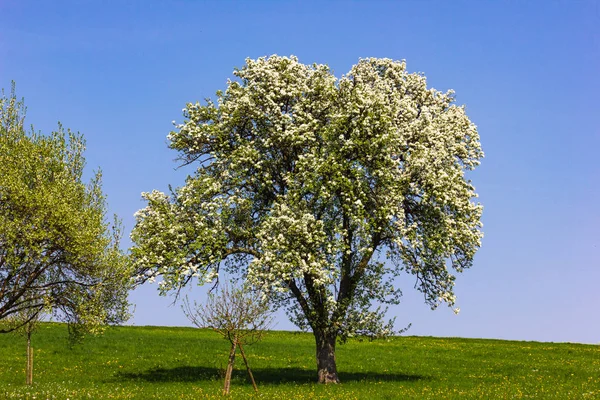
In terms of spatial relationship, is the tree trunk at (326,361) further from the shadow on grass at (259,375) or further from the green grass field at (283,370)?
the shadow on grass at (259,375)

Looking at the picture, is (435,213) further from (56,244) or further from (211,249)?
(56,244)

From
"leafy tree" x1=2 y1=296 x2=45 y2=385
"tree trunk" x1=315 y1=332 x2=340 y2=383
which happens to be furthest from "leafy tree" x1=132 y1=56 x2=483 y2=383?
"leafy tree" x1=2 y1=296 x2=45 y2=385

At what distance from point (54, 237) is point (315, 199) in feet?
43.0

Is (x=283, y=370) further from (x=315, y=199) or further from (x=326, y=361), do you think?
(x=315, y=199)

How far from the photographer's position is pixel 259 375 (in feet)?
141

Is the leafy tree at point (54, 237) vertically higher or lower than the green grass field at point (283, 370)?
higher

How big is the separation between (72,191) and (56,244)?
335cm

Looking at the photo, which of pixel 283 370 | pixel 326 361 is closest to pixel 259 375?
pixel 283 370

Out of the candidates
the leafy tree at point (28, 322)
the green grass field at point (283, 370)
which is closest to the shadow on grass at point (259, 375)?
the green grass field at point (283, 370)

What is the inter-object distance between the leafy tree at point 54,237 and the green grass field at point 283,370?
4431 mm

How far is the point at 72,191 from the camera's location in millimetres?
34750

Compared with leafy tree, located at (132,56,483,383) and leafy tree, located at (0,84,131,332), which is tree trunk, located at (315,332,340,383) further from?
leafy tree, located at (0,84,131,332)

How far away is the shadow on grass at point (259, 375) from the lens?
40.3 m

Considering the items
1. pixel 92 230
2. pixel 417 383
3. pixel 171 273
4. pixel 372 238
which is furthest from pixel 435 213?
pixel 92 230
